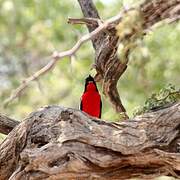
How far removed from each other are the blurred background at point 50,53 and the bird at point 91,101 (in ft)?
5.06

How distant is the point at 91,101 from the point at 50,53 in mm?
3601

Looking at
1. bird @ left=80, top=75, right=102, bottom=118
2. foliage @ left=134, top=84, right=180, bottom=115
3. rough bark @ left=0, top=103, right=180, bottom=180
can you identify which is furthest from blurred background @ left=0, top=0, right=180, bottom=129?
rough bark @ left=0, top=103, right=180, bottom=180

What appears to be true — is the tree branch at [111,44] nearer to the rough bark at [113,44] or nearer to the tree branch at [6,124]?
the rough bark at [113,44]

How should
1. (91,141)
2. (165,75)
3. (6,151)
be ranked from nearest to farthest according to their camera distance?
(91,141)
(6,151)
(165,75)

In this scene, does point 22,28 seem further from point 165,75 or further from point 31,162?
point 31,162

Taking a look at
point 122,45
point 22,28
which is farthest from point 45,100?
point 122,45

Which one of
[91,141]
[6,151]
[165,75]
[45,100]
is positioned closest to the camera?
[91,141]

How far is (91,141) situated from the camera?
12.5ft

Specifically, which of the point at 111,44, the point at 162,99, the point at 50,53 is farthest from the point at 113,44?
the point at 50,53

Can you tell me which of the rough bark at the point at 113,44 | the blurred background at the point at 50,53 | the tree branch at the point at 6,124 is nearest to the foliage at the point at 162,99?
the rough bark at the point at 113,44

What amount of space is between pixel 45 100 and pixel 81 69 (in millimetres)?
1693

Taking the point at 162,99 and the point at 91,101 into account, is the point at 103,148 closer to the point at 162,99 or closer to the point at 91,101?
the point at 162,99

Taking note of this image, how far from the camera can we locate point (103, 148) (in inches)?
150

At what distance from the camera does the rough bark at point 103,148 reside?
3.77 metres
